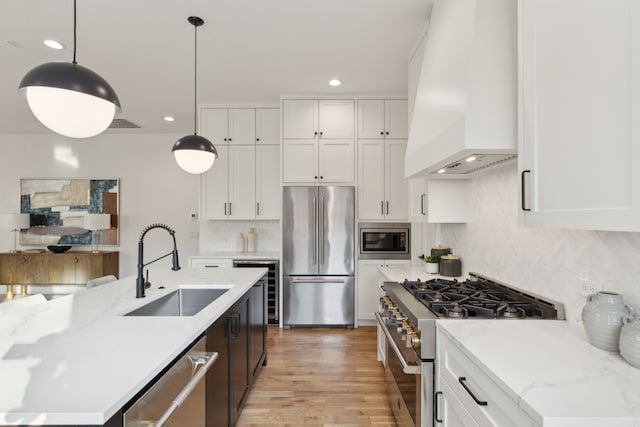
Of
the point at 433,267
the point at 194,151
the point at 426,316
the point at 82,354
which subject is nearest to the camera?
the point at 82,354

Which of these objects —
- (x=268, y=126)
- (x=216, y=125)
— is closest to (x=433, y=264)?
(x=268, y=126)

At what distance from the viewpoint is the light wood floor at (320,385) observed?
2.32 meters

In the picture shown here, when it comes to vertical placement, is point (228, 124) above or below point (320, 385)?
above

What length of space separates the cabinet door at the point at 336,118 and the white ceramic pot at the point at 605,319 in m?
3.35

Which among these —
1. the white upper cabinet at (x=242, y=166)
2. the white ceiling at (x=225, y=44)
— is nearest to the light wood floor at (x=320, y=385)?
the white upper cabinet at (x=242, y=166)

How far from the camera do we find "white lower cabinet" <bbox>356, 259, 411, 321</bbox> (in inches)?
165

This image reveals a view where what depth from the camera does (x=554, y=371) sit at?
104 cm

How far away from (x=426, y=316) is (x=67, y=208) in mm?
6392

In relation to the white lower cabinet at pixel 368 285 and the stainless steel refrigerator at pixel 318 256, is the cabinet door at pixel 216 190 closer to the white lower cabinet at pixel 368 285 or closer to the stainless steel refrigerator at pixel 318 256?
the stainless steel refrigerator at pixel 318 256

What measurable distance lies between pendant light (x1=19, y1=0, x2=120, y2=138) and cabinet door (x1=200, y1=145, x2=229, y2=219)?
3123mm

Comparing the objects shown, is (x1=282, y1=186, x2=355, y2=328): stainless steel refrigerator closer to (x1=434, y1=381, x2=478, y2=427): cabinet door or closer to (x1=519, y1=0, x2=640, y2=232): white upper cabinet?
(x1=434, y1=381, x2=478, y2=427): cabinet door

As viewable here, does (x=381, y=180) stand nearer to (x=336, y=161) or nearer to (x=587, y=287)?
(x=336, y=161)

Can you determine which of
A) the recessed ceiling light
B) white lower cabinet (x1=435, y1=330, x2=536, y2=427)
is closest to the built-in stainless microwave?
white lower cabinet (x1=435, y1=330, x2=536, y2=427)

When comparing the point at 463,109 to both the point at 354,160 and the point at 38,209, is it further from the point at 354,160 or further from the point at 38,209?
the point at 38,209
